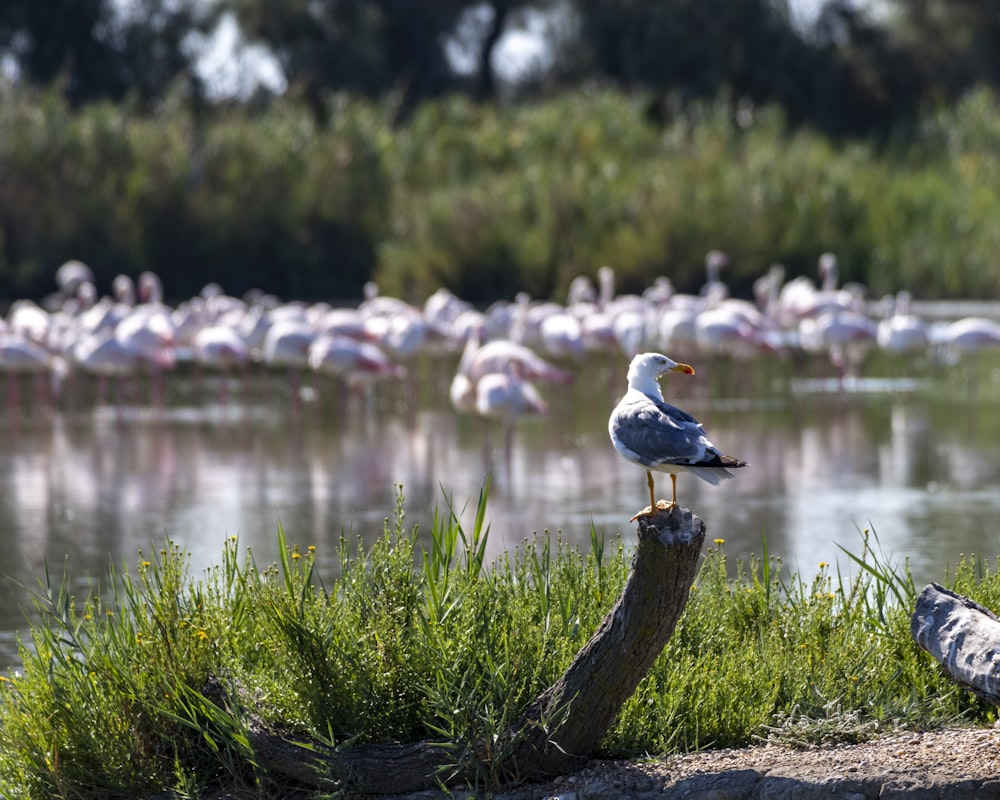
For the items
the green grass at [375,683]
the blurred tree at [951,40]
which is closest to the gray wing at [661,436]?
the green grass at [375,683]

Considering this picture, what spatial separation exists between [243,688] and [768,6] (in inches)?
1684

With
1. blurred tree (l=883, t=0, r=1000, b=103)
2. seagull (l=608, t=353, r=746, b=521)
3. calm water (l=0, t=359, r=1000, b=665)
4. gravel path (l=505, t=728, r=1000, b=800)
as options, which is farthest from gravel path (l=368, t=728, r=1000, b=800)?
blurred tree (l=883, t=0, r=1000, b=103)

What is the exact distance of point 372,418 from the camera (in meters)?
16.0

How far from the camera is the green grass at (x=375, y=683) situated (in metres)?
5.06

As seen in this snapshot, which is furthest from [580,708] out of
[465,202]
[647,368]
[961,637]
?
[465,202]

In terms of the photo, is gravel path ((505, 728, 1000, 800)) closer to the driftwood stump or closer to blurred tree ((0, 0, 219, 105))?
the driftwood stump

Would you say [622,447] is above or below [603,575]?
above

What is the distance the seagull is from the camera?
525 cm

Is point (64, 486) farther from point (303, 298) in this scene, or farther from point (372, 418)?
point (303, 298)

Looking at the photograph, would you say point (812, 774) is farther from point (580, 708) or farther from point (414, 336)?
point (414, 336)

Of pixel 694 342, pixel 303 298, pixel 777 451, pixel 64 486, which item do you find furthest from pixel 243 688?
pixel 303 298

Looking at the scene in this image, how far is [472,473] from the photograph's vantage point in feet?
39.3

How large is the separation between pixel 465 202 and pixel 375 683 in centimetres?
2253

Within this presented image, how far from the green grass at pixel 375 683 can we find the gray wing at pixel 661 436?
0.50 metres
